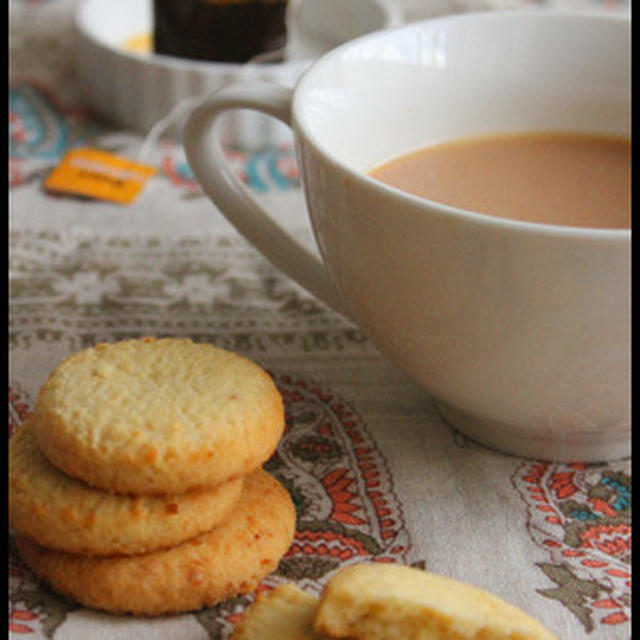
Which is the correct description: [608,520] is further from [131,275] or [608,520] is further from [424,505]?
[131,275]

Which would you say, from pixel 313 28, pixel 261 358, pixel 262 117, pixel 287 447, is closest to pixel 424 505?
pixel 287 447

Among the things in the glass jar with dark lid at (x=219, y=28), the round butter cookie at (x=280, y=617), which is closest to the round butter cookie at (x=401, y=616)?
the round butter cookie at (x=280, y=617)

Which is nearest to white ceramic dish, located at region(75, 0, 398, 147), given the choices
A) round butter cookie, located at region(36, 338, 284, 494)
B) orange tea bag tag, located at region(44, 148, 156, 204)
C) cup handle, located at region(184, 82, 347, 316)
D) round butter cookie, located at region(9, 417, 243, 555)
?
orange tea bag tag, located at region(44, 148, 156, 204)

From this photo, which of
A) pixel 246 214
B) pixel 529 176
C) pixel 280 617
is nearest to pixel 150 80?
pixel 246 214

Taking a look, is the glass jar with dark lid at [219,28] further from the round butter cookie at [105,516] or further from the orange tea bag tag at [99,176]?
the round butter cookie at [105,516]

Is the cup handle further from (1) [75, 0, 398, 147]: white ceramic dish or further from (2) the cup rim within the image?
(1) [75, 0, 398, 147]: white ceramic dish
